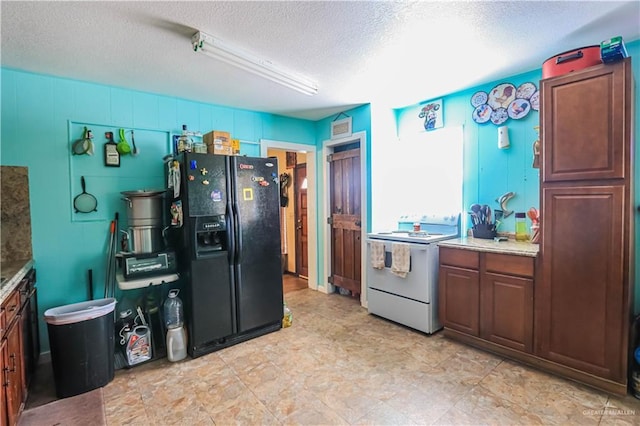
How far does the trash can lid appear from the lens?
82.3 inches

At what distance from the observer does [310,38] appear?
211 centimetres

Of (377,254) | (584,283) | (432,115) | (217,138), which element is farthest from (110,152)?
(584,283)

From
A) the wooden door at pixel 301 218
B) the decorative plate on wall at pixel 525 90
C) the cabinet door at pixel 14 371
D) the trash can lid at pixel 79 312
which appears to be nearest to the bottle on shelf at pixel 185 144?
the trash can lid at pixel 79 312

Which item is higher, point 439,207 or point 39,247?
point 439,207

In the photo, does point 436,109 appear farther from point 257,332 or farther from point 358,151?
point 257,332

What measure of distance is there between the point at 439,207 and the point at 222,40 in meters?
2.72

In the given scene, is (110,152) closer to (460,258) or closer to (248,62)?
(248,62)

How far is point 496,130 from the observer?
9.93 feet

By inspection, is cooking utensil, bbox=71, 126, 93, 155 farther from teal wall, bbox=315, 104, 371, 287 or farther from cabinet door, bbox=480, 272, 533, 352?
cabinet door, bbox=480, 272, 533, 352

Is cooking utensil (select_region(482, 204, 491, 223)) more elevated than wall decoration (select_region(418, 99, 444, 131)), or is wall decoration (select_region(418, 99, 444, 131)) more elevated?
wall decoration (select_region(418, 99, 444, 131))

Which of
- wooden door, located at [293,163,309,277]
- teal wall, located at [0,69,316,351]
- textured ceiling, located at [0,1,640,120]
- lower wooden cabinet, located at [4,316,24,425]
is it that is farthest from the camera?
wooden door, located at [293,163,309,277]

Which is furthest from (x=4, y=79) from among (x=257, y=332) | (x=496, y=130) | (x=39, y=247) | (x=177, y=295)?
(x=496, y=130)

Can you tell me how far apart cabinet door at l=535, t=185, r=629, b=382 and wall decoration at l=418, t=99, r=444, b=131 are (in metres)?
1.53

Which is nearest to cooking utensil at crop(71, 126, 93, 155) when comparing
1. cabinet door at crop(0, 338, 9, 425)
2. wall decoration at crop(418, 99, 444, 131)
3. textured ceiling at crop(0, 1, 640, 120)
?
textured ceiling at crop(0, 1, 640, 120)
